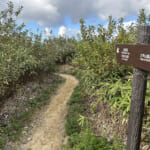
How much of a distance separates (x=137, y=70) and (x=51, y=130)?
3304 mm

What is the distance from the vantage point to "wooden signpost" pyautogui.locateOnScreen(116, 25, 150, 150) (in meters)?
1.81

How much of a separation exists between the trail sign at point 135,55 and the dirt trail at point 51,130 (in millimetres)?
2797

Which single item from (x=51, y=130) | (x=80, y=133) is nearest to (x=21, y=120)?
(x=51, y=130)

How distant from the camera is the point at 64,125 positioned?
178 inches

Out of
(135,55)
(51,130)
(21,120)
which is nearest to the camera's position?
(135,55)

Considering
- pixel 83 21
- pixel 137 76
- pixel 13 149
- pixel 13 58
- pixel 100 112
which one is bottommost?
pixel 13 149

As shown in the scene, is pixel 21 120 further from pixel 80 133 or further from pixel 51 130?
pixel 80 133

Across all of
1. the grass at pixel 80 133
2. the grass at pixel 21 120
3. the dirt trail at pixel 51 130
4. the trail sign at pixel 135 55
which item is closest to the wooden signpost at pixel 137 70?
the trail sign at pixel 135 55

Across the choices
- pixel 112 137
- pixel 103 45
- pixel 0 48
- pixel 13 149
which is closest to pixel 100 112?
pixel 112 137

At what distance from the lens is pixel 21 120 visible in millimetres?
4848

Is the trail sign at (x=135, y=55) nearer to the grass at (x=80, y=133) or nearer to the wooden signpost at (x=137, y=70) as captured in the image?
the wooden signpost at (x=137, y=70)

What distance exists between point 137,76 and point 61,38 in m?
13.0

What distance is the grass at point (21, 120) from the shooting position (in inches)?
161

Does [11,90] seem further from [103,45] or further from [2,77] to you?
[103,45]
